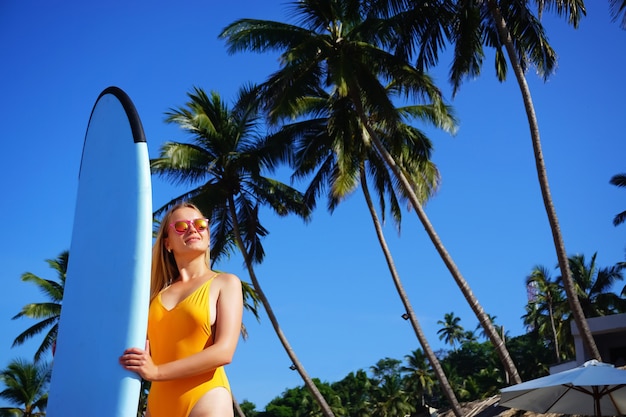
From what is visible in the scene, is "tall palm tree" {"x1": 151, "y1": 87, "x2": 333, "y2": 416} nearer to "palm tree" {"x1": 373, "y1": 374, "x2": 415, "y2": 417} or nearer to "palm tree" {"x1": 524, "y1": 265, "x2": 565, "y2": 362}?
"palm tree" {"x1": 524, "y1": 265, "x2": 565, "y2": 362}

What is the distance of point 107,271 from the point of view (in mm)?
2697

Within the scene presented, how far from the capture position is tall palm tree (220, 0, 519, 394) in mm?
17422

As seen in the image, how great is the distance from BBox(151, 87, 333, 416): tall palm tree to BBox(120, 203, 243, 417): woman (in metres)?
18.0

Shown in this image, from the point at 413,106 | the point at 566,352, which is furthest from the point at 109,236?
the point at 566,352

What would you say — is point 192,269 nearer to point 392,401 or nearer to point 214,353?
point 214,353

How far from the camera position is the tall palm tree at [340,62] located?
17422mm

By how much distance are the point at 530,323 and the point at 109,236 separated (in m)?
48.5

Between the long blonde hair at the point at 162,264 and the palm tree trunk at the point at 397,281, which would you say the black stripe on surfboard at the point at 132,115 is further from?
the palm tree trunk at the point at 397,281

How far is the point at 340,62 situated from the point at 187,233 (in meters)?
14.5

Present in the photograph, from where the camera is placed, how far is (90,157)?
116 inches

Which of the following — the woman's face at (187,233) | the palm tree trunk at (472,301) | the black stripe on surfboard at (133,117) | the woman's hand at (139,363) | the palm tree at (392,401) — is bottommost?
the woman's hand at (139,363)

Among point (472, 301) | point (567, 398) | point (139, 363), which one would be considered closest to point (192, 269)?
point (139, 363)

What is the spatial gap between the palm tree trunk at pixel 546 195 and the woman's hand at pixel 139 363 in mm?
11694

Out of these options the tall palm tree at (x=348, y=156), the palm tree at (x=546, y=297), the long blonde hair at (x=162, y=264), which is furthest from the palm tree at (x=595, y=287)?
the long blonde hair at (x=162, y=264)
